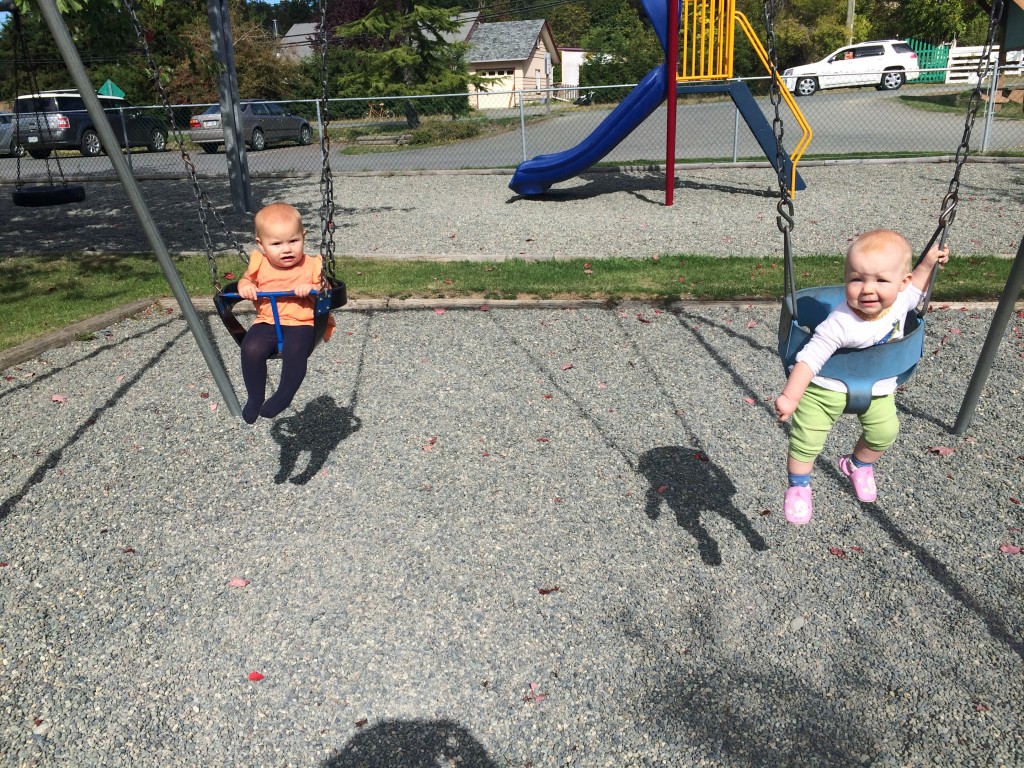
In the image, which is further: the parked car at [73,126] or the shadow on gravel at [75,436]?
the parked car at [73,126]

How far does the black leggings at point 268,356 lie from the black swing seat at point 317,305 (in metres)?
0.08

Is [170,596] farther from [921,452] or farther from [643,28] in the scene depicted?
[643,28]

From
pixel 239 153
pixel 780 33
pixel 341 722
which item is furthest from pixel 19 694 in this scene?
pixel 780 33

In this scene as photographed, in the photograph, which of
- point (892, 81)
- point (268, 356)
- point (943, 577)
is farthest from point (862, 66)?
point (268, 356)

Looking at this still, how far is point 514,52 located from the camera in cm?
4797

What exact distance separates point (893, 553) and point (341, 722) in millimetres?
2428

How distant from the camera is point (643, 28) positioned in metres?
49.9

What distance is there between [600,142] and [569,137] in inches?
324

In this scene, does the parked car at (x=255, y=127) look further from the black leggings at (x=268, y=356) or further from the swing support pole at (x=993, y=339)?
the swing support pole at (x=993, y=339)

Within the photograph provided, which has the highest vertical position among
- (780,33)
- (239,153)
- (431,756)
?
(780,33)

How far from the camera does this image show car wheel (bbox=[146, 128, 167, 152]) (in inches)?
913

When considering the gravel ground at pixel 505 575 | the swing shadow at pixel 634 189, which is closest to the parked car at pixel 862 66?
the swing shadow at pixel 634 189

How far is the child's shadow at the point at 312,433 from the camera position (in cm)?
468

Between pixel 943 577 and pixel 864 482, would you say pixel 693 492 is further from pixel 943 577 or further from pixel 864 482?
pixel 943 577
